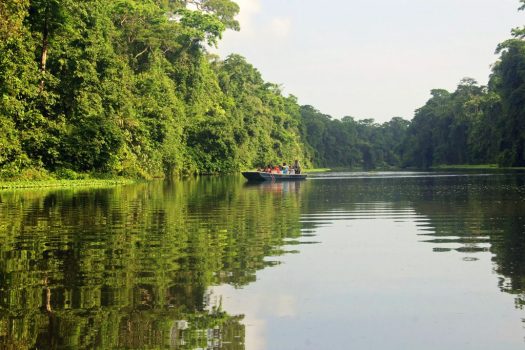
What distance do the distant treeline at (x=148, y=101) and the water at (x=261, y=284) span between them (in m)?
24.7

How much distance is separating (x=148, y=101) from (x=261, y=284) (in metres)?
53.8

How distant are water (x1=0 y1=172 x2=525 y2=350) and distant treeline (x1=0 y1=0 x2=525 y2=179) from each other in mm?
24746

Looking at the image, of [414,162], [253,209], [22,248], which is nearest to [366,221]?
[253,209]

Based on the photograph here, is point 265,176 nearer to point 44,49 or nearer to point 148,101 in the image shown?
point 148,101

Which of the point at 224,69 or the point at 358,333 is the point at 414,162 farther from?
the point at 358,333

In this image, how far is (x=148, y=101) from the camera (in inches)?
2406

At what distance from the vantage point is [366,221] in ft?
61.3

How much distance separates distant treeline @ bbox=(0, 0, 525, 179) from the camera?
42.7 metres

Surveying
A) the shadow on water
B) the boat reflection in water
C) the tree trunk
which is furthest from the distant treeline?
the shadow on water

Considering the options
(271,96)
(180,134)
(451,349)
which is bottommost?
(451,349)

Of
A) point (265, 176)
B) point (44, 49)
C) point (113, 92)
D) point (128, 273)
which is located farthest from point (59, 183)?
point (128, 273)

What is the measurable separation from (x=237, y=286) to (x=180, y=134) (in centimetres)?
6276

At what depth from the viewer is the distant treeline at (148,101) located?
140 feet

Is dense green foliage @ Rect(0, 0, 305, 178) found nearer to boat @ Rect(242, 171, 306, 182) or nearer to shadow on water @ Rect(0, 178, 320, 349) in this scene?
boat @ Rect(242, 171, 306, 182)
